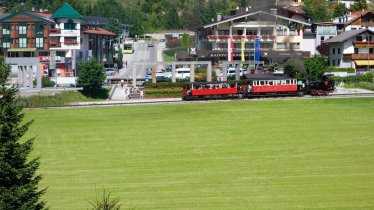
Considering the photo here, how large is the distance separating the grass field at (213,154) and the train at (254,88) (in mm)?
2542

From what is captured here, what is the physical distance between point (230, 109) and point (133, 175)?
2078cm

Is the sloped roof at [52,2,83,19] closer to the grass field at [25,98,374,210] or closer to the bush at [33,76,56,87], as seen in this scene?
the bush at [33,76,56,87]

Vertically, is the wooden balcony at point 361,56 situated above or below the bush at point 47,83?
above

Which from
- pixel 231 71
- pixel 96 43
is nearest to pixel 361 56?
pixel 231 71

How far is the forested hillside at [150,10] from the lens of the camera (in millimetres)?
132675

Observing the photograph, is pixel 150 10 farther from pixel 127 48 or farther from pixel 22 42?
pixel 22 42

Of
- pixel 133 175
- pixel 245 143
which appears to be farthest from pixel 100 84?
pixel 133 175

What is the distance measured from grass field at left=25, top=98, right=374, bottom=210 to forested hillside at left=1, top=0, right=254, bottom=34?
218 feet

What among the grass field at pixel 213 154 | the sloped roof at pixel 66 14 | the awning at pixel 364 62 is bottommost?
the grass field at pixel 213 154

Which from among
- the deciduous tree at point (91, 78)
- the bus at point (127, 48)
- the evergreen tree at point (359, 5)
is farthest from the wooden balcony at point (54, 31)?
the evergreen tree at point (359, 5)

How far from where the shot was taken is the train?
2635 inches

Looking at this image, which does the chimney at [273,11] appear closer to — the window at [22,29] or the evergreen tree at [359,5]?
the window at [22,29]

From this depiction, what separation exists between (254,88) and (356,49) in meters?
26.0

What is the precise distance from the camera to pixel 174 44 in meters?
122
